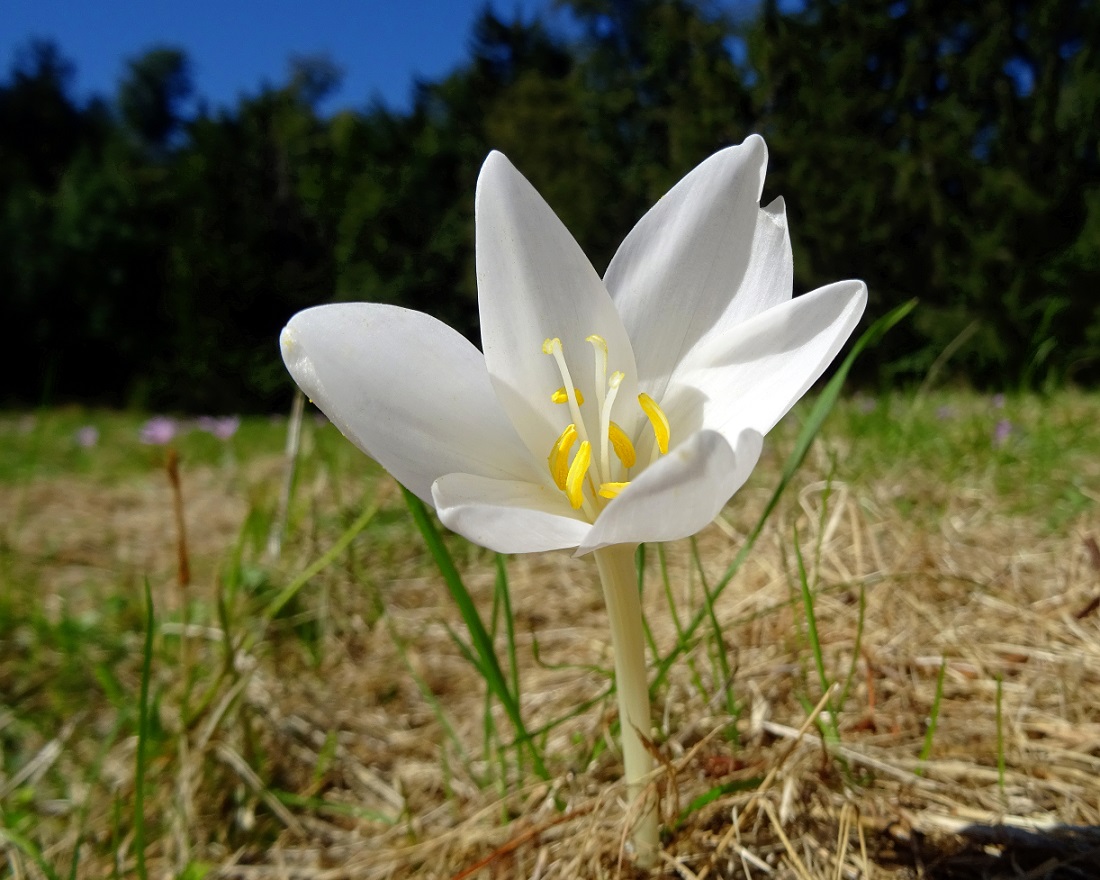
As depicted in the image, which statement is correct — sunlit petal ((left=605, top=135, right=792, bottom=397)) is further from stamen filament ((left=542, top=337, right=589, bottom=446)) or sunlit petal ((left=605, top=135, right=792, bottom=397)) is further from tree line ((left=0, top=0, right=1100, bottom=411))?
tree line ((left=0, top=0, right=1100, bottom=411))

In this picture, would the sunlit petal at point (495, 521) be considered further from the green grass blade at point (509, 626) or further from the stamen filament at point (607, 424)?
the green grass blade at point (509, 626)

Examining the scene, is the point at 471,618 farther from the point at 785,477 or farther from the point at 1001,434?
the point at 1001,434

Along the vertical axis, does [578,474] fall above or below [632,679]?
above

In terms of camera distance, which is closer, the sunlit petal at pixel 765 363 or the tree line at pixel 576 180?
the sunlit petal at pixel 765 363

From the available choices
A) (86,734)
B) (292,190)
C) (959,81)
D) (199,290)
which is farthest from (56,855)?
(292,190)

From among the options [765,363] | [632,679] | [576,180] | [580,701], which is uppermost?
[576,180]

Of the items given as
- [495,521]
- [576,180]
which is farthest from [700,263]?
[576,180]

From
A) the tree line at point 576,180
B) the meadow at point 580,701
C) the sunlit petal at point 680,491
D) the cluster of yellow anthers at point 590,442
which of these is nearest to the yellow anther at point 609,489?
the cluster of yellow anthers at point 590,442

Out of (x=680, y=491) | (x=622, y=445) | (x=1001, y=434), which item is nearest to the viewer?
(x=680, y=491)
